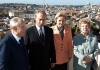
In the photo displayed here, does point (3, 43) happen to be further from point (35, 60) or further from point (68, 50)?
point (68, 50)

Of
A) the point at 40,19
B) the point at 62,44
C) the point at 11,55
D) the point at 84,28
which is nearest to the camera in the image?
the point at 11,55

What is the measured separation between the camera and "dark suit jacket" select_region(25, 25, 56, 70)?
2515 mm

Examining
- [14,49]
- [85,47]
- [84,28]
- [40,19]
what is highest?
[40,19]

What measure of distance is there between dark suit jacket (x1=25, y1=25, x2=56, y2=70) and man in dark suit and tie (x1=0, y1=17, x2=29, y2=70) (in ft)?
0.98

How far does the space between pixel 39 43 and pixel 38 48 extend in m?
0.06

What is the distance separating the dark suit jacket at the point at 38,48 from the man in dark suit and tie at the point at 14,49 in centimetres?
30

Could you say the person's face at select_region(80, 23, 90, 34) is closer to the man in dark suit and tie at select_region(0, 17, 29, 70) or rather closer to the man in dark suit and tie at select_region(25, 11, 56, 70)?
the man in dark suit and tie at select_region(25, 11, 56, 70)

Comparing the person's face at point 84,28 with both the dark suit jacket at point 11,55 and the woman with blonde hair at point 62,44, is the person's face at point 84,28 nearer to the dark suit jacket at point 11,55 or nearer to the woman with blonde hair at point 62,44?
the woman with blonde hair at point 62,44

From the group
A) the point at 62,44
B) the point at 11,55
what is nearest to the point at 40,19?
the point at 62,44

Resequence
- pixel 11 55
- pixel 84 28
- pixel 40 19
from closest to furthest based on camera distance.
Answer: pixel 11 55, pixel 40 19, pixel 84 28

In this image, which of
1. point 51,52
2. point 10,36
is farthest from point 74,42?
point 10,36

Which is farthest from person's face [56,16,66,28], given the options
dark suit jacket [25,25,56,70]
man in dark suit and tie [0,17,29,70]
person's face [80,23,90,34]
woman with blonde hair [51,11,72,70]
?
man in dark suit and tie [0,17,29,70]

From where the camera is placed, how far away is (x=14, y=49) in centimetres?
212

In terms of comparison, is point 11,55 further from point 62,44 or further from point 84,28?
point 84,28
